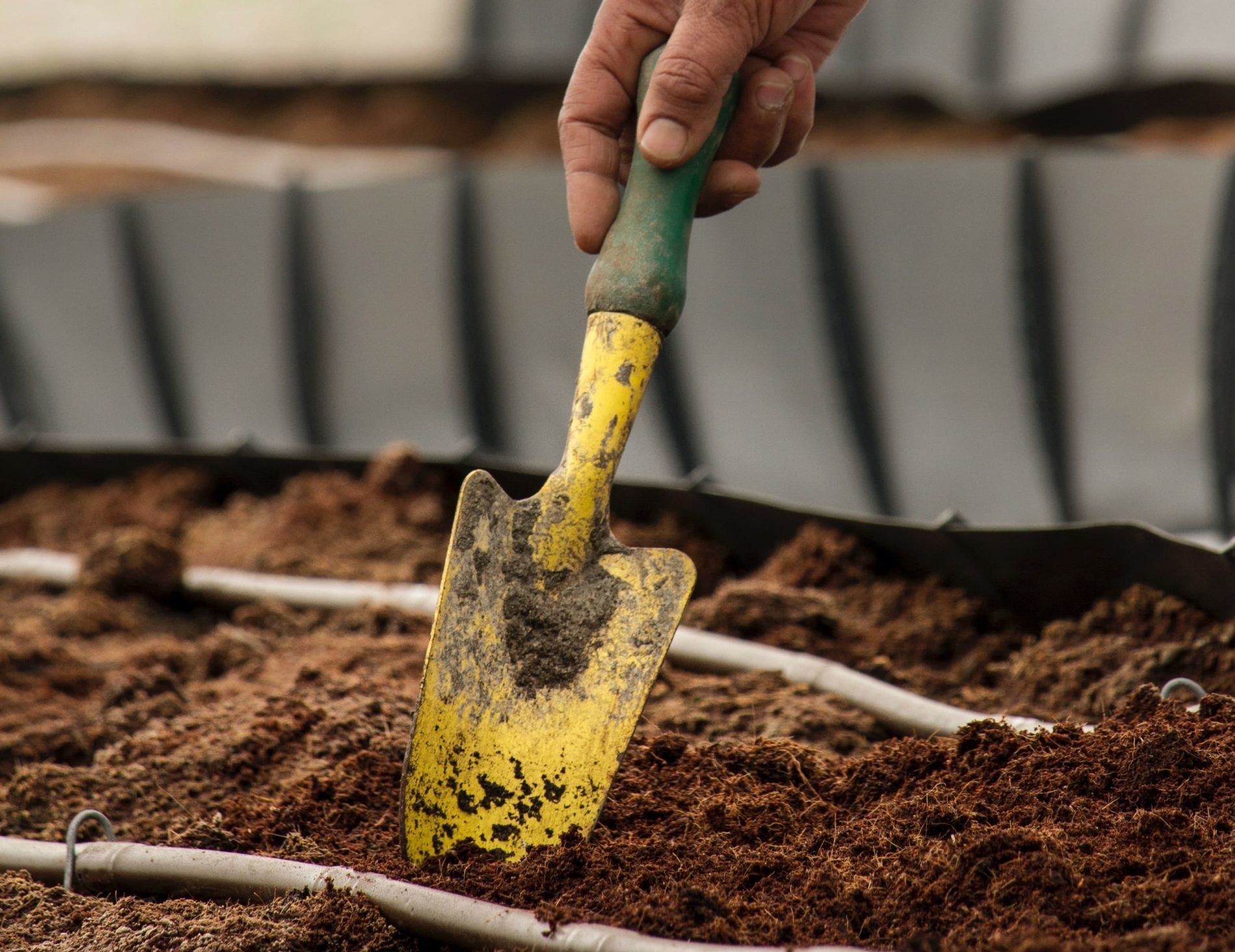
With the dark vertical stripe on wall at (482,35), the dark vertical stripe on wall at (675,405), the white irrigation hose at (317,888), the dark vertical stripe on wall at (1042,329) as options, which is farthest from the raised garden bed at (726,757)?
the dark vertical stripe on wall at (482,35)

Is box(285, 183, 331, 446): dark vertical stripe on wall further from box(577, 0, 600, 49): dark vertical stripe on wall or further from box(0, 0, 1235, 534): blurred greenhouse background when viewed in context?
box(577, 0, 600, 49): dark vertical stripe on wall

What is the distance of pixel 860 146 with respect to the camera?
4996mm

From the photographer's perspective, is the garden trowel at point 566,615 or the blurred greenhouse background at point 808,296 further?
the blurred greenhouse background at point 808,296

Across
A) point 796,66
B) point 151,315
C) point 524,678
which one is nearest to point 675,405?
point 796,66

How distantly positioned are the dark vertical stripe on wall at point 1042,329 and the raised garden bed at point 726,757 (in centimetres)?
56

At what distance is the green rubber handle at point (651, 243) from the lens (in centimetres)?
146

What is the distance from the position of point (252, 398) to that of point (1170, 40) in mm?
2773

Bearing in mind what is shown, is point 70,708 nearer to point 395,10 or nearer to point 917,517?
point 917,517

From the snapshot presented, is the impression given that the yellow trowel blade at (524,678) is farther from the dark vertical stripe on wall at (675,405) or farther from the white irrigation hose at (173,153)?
the white irrigation hose at (173,153)

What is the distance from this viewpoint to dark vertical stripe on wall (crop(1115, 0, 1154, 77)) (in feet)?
11.7

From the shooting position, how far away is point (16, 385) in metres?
3.51

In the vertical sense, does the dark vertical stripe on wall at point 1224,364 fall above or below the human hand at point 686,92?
below

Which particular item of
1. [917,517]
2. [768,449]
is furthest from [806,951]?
[768,449]

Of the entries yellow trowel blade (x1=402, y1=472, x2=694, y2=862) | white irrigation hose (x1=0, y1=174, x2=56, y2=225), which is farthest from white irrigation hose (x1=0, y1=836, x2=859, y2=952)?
white irrigation hose (x1=0, y1=174, x2=56, y2=225)
